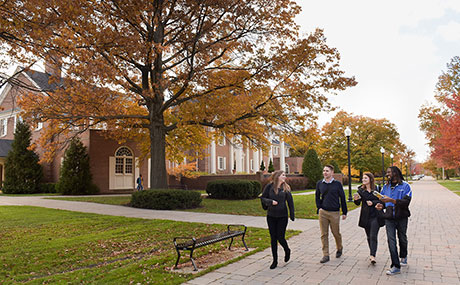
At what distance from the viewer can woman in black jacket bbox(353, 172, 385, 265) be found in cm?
625

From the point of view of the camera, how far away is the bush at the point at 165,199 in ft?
51.4

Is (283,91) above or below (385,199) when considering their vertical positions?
above

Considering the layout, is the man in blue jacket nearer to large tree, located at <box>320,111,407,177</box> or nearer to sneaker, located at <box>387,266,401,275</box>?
sneaker, located at <box>387,266,401,275</box>

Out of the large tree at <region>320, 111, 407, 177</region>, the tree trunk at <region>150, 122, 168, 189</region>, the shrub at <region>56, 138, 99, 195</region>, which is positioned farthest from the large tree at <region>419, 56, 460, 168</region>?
the shrub at <region>56, 138, 99, 195</region>

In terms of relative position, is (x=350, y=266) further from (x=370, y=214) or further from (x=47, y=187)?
(x=47, y=187)

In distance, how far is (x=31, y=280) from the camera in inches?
217

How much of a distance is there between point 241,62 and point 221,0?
3848 millimetres

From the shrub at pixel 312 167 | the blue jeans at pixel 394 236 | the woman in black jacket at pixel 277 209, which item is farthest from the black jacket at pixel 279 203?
the shrub at pixel 312 167

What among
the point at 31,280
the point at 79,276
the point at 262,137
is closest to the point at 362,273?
the point at 79,276

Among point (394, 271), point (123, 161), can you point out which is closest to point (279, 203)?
point (394, 271)

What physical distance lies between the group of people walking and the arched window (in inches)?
919

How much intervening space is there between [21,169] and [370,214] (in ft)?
91.4

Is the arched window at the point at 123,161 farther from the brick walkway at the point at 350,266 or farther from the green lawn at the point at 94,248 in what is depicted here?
the brick walkway at the point at 350,266

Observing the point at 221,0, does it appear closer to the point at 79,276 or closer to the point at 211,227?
the point at 211,227
